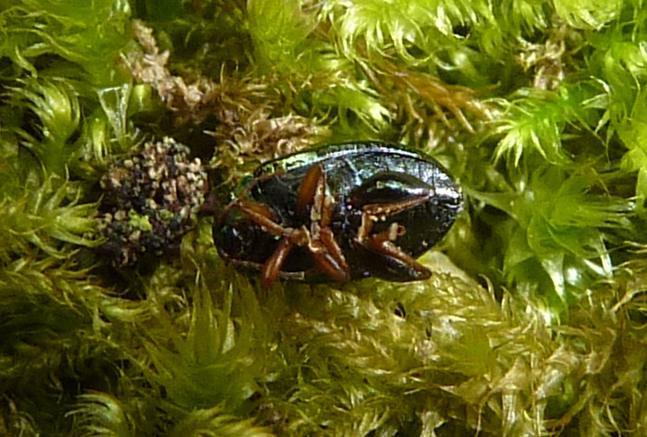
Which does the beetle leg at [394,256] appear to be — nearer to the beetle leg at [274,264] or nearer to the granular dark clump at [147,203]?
the beetle leg at [274,264]

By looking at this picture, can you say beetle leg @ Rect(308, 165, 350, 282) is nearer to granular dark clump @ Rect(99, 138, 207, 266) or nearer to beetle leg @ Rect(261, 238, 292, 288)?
beetle leg @ Rect(261, 238, 292, 288)

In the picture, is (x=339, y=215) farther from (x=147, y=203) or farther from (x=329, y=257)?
(x=147, y=203)

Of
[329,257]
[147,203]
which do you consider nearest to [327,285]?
[329,257]

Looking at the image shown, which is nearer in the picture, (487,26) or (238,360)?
(238,360)

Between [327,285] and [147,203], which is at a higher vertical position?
[147,203]

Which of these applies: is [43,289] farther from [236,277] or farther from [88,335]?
[236,277]

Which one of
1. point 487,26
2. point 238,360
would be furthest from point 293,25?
point 238,360
